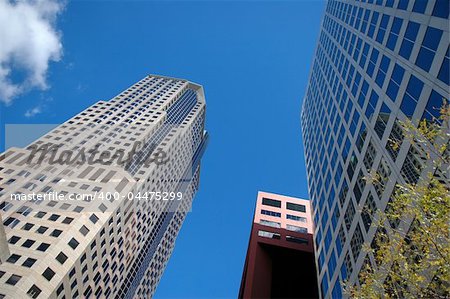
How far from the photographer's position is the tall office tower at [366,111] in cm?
2002

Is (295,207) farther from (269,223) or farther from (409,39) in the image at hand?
(409,39)

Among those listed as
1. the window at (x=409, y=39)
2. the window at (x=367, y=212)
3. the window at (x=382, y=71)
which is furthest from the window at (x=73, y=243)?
the window at (x=409, y=39)

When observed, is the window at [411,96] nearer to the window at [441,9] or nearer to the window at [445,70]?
the window at [445,70]

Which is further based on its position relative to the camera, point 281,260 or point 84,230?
point 281,260

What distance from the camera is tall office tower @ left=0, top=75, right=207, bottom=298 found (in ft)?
115

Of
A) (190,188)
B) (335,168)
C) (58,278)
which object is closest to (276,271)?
(335,168)

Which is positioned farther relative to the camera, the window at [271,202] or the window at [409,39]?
the window at [271,202]

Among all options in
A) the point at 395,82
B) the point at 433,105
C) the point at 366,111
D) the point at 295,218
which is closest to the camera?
the point at 433,105

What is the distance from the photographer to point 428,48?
20.0m

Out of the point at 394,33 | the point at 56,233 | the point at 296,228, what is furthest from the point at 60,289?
the point at 394,33

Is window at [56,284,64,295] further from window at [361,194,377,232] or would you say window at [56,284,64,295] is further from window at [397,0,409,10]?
window at [397,0,409,10]

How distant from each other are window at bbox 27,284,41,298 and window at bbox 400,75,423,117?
123 feet

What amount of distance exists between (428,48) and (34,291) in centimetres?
4036

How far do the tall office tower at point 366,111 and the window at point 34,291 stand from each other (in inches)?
1181
